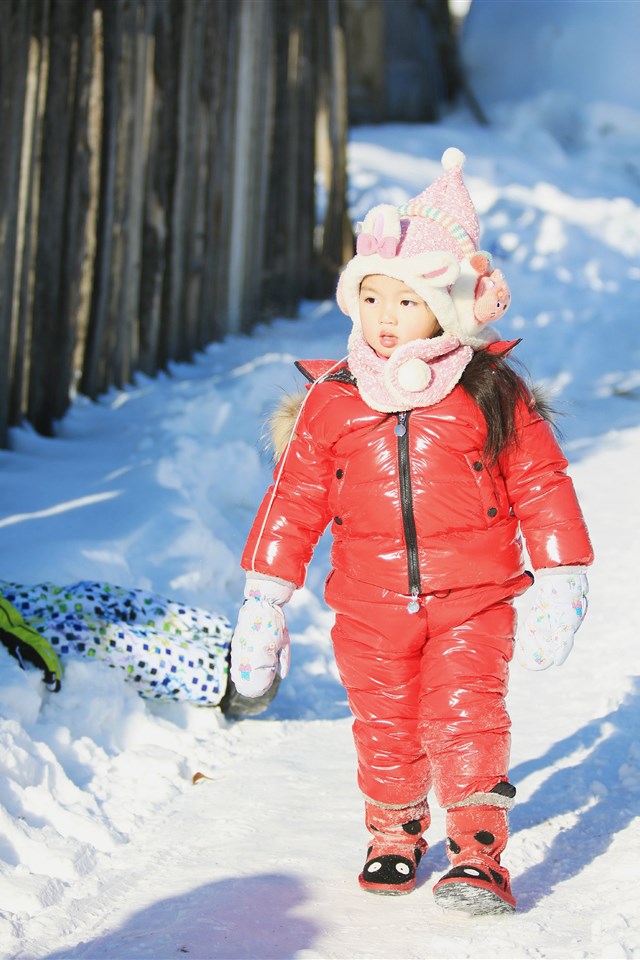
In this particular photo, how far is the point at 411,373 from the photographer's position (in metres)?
2.82

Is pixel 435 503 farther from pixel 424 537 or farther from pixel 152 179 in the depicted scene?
pixel 152 179

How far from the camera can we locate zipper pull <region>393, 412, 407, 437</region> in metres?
2.85

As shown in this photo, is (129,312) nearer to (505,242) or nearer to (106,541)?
(106,541)

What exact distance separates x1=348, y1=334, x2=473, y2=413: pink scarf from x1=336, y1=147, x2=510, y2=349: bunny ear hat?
7 cm

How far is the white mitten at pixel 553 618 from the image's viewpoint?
277 centimetres

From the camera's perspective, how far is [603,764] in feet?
11.8

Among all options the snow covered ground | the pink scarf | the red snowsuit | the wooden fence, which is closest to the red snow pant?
the red snowsuit

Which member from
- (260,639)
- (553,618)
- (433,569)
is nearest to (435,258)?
(433,569)

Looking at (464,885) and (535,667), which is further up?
(535,667)

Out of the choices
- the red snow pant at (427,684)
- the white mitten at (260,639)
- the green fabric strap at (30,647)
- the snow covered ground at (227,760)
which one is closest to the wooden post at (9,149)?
the snow covered ground at (227,760)

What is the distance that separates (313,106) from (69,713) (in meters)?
7.50

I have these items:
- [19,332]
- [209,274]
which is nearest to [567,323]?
[209,274]

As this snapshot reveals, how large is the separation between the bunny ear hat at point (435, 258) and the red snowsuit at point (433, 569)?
188 mm

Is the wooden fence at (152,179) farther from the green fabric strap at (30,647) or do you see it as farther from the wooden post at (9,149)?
the green fabric strap at (30,647)
